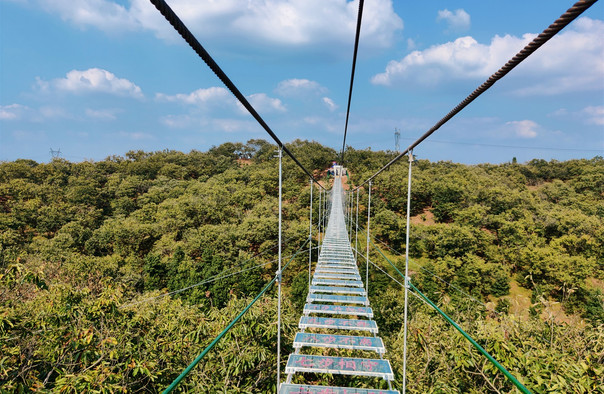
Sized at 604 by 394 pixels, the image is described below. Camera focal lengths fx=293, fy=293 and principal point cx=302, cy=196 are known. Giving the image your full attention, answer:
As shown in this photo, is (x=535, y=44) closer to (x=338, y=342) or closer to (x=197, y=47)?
(x=197, y=47)

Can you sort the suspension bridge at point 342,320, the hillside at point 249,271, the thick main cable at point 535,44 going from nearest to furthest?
the thick main cable at point 535,44 → the suspension bridge at point 342,320 → the hillside at point 249,271

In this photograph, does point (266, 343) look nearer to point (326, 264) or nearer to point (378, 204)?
Result: point (326, 264)

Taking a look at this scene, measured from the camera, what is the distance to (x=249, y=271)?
1257cm

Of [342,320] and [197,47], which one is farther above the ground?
[197,47]

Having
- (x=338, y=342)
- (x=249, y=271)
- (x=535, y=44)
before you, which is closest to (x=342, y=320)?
(x=338, y=342)

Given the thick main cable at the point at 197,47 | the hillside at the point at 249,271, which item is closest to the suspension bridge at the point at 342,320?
the thick main cable at the point at 197,47

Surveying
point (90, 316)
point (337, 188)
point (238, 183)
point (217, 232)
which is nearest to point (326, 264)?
point (90, 316)

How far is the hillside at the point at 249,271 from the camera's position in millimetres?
2611

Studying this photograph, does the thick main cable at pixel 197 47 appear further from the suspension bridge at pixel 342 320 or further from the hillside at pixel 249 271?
the hillside at pixel 249 271

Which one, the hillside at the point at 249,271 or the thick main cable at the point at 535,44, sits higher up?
the thick main cable at the point at 535,44

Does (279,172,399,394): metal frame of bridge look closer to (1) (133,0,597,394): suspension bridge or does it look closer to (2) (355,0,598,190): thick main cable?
(1) (133,0,597,394): suspension bridge

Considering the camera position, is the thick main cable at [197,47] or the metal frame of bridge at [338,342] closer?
the thick main cable at [197,47]

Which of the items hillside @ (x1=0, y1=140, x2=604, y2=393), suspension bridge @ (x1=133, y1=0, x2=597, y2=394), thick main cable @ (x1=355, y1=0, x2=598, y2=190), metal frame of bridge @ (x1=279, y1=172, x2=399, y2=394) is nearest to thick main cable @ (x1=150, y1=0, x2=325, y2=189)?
suspension bridge @ (x1=133, y1=0, x2=597, y2=394)

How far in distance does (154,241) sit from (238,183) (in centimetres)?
720
